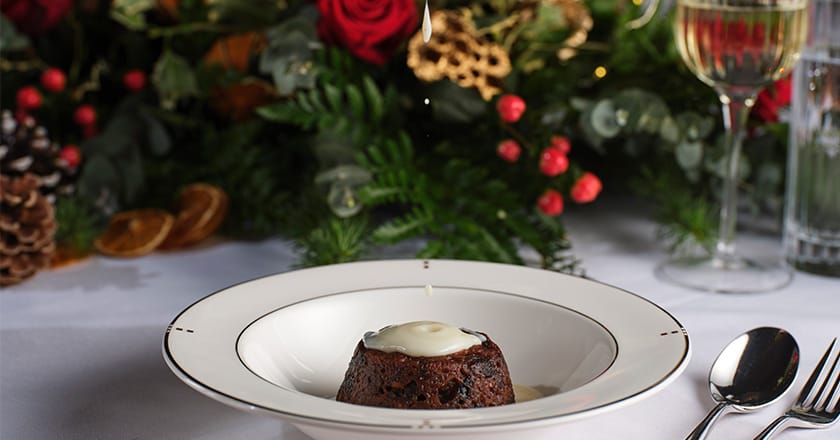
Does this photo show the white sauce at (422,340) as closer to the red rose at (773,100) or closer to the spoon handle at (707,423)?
the spoon handle at (707,423)

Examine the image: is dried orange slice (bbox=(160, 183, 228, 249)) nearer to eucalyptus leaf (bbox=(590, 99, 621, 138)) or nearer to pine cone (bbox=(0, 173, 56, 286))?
pine cone (bbox=(0, 173, 56, 286))

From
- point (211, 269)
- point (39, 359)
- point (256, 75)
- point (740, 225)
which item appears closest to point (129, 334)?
point (39, 359)

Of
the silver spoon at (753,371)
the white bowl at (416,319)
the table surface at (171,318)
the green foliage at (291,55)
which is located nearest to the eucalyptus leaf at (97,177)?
the table surface at (171,318)

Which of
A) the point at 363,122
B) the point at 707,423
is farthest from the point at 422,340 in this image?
the point at 363,122

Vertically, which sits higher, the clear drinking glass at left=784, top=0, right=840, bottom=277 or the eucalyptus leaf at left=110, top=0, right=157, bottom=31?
the eucalyptus leaf at left=110, top=0, right=157, bottom=31

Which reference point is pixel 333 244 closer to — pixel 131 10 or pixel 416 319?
pixel 416 319

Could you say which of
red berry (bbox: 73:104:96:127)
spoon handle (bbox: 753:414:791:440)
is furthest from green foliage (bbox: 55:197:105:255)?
spoon handle (bbox: 753:414:791:440)
